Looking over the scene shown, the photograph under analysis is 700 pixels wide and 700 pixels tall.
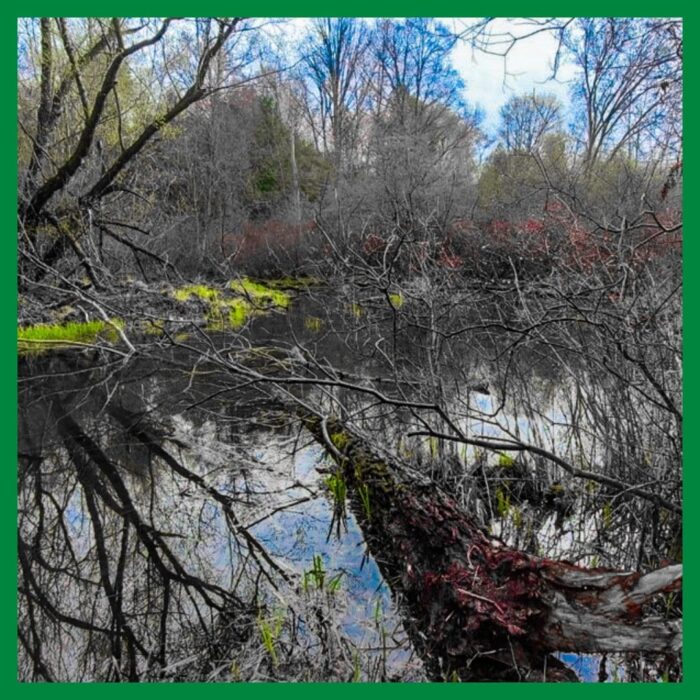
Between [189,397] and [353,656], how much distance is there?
15.9 feet

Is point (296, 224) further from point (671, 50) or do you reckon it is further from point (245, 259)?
point (671, 50)

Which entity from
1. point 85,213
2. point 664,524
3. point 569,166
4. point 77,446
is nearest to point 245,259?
point 85,213

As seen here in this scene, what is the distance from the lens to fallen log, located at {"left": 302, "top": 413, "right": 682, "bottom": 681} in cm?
203

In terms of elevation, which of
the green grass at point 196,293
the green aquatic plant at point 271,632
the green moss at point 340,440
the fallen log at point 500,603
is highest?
the green grass at point 196,293

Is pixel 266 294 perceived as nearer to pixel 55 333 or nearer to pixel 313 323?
pixel 313 323

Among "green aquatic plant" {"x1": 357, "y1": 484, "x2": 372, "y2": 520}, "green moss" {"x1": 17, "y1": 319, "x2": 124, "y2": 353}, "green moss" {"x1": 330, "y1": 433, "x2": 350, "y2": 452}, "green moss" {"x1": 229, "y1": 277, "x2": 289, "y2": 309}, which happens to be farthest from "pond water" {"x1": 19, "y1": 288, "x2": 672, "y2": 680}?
"green moss" {"x1": 229, "y1": 277, "x2": 289, "y2": 309}

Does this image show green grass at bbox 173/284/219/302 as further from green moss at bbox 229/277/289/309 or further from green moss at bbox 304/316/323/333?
green moss at bbox 304/316/323/333

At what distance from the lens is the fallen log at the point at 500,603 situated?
203cm

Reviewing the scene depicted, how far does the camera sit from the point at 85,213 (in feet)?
29.3

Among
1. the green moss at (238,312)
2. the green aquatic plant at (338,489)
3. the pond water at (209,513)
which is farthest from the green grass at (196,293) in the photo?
the green aquatic plant at (338,489)

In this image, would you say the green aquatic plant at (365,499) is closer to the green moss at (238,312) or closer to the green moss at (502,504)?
the green moss at (502,504)

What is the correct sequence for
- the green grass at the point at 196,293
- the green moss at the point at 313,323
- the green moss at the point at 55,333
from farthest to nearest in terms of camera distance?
the green moss at the point at 313,323 < the green grass at the point at 196,293 < the green moss at the point at 55,333

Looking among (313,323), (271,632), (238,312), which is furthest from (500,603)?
(238,312)

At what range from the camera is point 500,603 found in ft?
7.46
